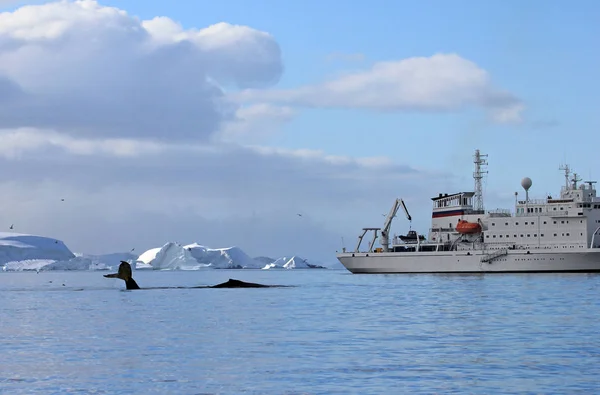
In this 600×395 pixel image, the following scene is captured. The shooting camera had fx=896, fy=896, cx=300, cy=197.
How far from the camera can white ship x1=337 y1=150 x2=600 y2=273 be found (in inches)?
3059

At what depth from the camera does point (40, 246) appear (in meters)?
193

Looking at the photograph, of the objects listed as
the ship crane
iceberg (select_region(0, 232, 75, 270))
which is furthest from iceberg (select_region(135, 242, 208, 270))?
the ship crane

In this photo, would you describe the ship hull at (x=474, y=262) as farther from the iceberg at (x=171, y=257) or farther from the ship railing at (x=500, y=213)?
the iceberg at (x=171, y=257)

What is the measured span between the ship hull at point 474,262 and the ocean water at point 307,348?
120ft

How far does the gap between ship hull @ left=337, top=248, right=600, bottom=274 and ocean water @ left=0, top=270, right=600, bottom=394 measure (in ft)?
120

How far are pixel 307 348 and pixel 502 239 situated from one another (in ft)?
199

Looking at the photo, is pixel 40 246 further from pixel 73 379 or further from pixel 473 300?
pixel 73 379

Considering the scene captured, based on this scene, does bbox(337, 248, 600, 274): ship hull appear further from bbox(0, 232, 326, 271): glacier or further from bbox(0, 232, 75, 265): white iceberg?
bbox(0, 232, 75, 265): white iceberg

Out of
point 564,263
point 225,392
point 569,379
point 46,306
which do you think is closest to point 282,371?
point 225,392

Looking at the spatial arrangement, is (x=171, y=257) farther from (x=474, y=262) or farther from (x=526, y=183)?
(x=526, y=183)

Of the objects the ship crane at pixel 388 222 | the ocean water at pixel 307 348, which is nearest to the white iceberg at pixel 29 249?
the ship crane at pixel 388 222

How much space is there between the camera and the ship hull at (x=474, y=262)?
77.8 metres

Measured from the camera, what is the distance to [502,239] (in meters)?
81.7

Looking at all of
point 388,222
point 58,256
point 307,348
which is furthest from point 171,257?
point 307,348
